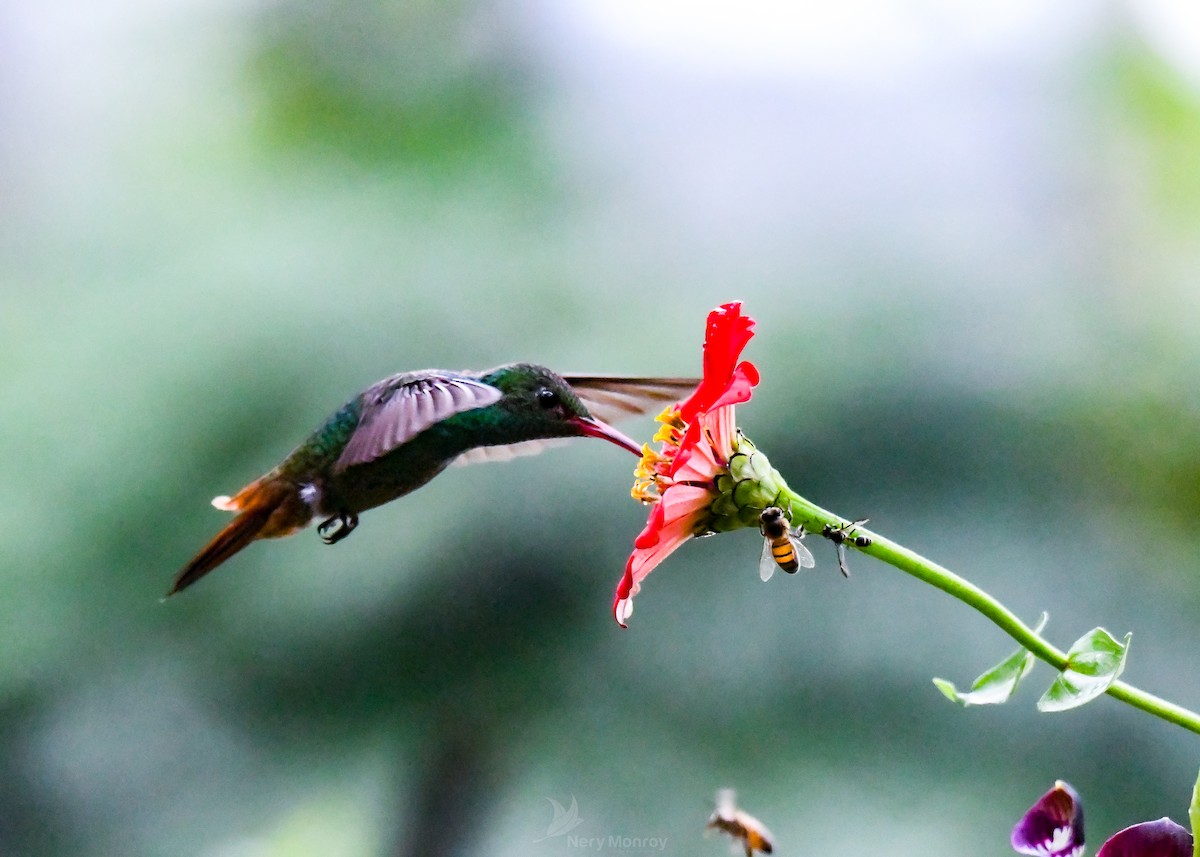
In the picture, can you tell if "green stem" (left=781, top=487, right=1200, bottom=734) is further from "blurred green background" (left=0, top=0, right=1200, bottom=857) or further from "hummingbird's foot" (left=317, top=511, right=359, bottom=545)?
"blurred green background" (left=0, top=0, right=1200, bottom=857)

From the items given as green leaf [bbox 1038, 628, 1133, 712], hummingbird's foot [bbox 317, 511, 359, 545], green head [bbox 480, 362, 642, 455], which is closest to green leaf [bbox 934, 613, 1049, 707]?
green leaf [bbox 1038, 628, 1133, 712]

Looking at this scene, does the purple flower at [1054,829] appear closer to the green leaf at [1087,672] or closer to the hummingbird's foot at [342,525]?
the green leaf at [1087,672]

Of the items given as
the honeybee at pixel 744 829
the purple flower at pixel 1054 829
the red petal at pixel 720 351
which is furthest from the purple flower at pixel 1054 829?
the red petal at pixel 720 351

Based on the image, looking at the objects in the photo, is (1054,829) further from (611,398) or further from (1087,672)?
(611,398)

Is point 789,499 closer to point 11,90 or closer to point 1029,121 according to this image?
point 1029,121

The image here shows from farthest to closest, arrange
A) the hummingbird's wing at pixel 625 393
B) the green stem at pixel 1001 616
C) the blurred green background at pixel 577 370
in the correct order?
the blurred green background at pixel 577 370 → the hummingbird's wing at pixel 625 393 → the green stem at pixel 1001 616

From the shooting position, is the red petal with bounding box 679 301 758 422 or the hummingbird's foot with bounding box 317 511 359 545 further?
the hummingbird's foot with bounding box 317 511 359 545

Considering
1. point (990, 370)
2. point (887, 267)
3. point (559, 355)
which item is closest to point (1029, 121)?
point (887, 267)
